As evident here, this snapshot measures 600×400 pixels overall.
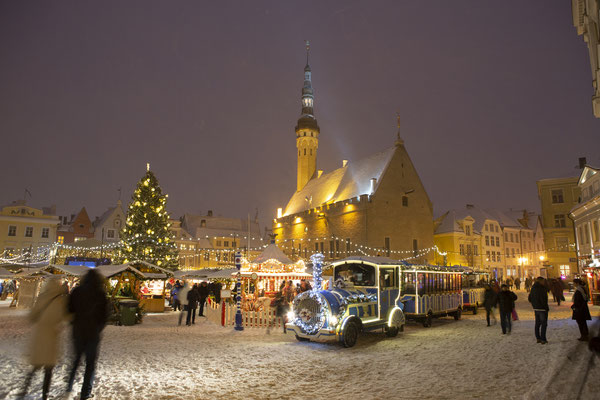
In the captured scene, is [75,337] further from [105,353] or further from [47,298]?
[105,353]

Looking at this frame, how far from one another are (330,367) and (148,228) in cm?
2608

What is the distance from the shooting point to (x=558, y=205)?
49938 mm

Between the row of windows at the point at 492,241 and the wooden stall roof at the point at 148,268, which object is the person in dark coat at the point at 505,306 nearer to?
the wooden stall roof at the point at 148,268

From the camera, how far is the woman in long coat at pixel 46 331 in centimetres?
604

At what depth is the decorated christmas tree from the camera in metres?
31.3

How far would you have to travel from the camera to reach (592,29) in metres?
13.3

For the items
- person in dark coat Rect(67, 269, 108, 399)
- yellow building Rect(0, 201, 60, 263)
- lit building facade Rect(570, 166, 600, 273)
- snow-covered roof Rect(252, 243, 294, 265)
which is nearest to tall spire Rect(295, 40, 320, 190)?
yellow building Rect(0, 201, 60, 263)

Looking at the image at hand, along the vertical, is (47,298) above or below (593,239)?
below

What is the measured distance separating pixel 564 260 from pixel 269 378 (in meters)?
53.5

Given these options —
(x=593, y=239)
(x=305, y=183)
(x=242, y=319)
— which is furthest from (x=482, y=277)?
(x=305, y=183)

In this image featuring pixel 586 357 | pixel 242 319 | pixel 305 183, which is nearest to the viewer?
pixel 586 357

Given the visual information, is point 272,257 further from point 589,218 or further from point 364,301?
point 589,218

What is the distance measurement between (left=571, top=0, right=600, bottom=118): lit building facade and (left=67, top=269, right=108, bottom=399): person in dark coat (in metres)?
14.2

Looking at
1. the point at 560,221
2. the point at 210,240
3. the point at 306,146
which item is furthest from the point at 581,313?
the point at 210,240
